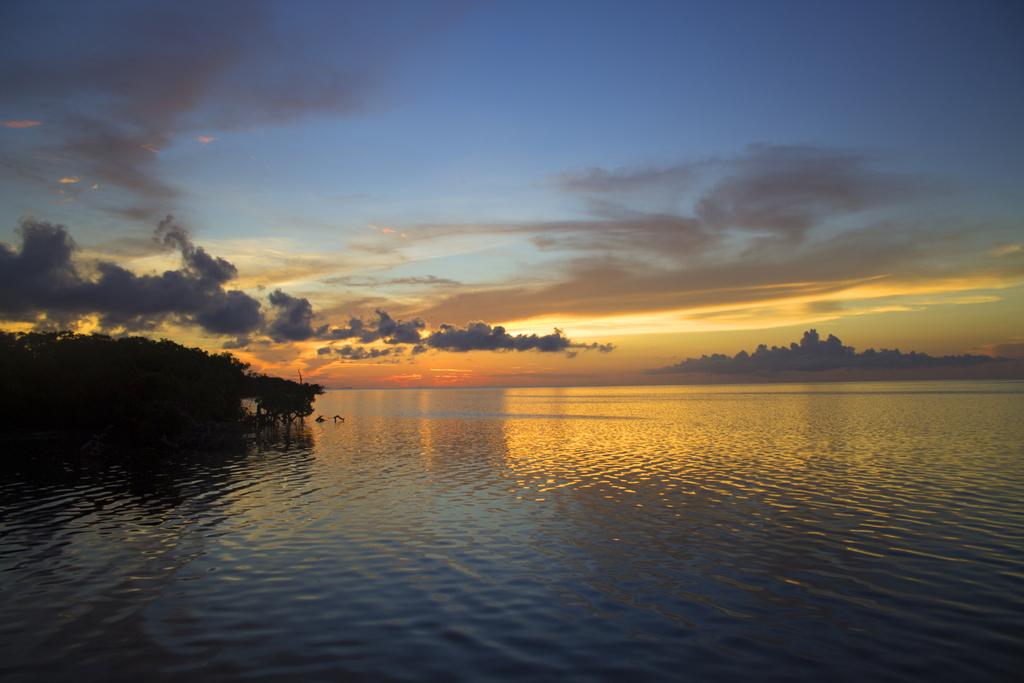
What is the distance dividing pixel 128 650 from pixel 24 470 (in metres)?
56.2

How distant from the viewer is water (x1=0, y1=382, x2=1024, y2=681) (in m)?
16.9

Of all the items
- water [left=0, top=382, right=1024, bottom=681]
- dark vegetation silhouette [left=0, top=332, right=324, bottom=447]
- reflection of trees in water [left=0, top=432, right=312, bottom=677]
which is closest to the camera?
water [left=0, top=382, right=1024, bottom=681]

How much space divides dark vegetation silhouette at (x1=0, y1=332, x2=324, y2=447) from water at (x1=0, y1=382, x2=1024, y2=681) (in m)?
31.2

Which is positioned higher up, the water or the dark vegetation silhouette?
the dark vegetation silhouette

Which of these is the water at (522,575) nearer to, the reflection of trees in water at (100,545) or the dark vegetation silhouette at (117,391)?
the reflection of trees in water at (100,545)

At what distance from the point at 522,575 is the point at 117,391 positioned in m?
99.3

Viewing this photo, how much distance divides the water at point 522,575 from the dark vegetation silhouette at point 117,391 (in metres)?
31.2

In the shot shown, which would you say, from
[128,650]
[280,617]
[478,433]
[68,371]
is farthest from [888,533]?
[68,371]

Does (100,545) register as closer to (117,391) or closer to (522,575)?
(522,575)

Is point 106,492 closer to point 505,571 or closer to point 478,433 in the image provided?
point 505,571

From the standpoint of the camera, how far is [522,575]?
80.6ft

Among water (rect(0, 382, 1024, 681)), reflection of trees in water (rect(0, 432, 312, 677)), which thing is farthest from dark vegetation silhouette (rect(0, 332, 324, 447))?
water (rect(0, 382, 1024, 681))

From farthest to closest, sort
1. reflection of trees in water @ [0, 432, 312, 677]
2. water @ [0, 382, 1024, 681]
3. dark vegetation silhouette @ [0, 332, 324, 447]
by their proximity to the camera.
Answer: dark vegetation silhouette @ [0, 332, 324, 447], reflection of trees in water @ [0, 432, 312, 677], water @ [0, 382, 1024, 681]

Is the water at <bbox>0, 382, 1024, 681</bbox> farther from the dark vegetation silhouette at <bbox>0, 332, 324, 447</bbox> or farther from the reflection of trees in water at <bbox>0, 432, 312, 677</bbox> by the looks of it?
the dark vegetation silhouette at <bbox>0, 332, 324, 447</bbox>
